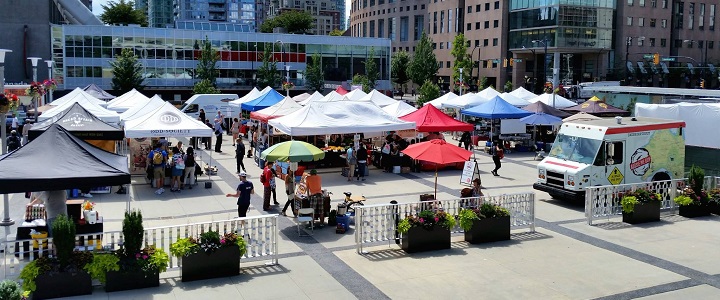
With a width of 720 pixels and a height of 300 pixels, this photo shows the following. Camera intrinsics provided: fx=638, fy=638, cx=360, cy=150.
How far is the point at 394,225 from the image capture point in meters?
13.8

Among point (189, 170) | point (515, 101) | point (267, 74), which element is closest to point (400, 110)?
point (515, 101)

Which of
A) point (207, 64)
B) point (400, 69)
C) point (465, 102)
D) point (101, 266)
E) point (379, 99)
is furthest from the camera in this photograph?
point (400, 69)

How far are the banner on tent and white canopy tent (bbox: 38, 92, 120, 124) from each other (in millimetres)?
4245

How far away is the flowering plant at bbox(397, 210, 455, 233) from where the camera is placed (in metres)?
13.6

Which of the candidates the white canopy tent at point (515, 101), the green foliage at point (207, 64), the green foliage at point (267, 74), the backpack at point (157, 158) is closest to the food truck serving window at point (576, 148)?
the backpack at point (157, 158)

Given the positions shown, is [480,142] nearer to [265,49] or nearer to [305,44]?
[265,49]

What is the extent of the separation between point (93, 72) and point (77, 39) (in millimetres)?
3542

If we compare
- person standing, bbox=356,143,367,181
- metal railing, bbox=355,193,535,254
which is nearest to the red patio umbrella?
metal railing, bbox=355,193,535,254

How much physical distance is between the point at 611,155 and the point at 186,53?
58009 mm

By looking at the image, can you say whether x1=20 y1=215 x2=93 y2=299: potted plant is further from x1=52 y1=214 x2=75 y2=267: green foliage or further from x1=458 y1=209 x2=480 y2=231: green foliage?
x1=458 y1=209 x2=480 y2=231: green foliage

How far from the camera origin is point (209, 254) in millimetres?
11688

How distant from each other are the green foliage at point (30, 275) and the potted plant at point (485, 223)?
8.55m

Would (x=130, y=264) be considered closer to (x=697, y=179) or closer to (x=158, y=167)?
(x=158, y=167)

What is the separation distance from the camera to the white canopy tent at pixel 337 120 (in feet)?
79.5
